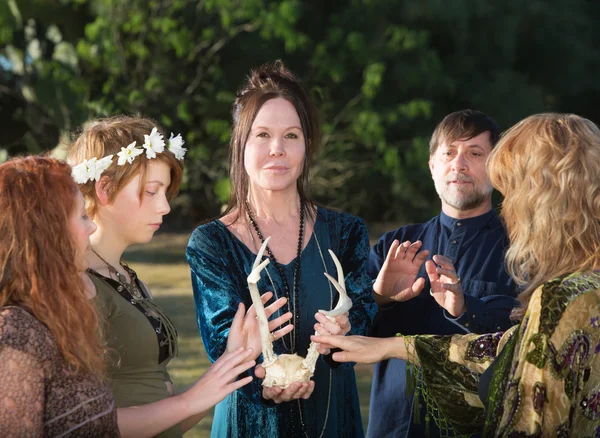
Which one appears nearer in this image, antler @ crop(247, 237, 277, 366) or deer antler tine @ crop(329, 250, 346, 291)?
antler @ crop(247, 237, 277, 366)

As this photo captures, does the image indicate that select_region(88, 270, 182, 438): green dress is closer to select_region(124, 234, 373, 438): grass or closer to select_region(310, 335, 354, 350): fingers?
select_region(310, 335, 354, 350): fingers

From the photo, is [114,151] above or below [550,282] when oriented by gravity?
above

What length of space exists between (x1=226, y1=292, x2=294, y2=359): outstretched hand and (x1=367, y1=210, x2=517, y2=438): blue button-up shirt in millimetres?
1070

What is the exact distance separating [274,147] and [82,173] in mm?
747

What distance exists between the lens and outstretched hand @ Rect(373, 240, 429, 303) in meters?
3.58

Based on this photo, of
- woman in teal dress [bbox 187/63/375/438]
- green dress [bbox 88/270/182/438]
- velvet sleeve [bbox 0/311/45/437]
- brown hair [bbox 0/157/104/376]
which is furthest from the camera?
woman in teal dress [bbox 187/63/375/438]

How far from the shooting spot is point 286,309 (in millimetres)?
3080

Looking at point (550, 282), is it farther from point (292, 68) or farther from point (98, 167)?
point (292, 68)

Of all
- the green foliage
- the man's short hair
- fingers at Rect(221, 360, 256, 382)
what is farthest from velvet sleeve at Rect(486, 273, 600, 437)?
the green foliage

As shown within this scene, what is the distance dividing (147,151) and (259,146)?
449 mm

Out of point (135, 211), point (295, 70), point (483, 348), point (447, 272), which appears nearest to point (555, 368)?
point (483, 348)

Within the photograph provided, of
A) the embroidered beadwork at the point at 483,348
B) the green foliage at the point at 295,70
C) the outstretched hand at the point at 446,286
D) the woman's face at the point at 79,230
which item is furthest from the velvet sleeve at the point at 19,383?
the green foliage at the point at 295,70

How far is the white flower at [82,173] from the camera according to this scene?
2795mm

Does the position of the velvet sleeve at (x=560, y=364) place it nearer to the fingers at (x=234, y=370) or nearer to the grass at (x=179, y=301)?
the fingers at (x=234, y=370)
